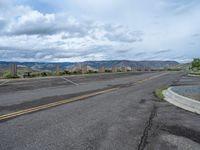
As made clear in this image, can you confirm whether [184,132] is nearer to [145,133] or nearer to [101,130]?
[145,133]

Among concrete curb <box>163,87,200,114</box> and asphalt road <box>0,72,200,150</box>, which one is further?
concrete curb <box>163,87,200,114</box>

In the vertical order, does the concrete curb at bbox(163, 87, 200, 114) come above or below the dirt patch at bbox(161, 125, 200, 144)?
above

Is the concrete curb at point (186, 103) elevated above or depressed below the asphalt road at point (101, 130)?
above

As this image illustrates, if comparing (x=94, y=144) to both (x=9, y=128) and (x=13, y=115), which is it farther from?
(x=13, y=115)

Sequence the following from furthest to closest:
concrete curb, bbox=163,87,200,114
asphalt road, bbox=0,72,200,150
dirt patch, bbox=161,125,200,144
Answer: concrete curb, bbox=163,87,200,114 < dirt patch, bbox=161,125,200,144 < asphalt road, bbox=0,72,200,150

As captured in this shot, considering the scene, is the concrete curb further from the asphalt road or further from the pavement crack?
the pavement crack

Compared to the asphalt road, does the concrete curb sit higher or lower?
higher

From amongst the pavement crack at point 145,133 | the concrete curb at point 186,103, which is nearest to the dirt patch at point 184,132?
the pavement crack at point 145,133

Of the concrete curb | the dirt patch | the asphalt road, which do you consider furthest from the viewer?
the concrete curb

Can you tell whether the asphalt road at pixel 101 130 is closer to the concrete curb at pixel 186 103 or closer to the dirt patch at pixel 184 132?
the dirt patch at pixel 184 132

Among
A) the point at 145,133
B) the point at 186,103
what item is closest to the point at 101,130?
the point at 145,133

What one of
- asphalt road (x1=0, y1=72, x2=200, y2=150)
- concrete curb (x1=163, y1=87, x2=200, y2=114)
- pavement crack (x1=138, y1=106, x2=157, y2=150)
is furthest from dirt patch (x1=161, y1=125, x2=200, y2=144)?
concrete curb (x1=163, y1=87, x2=200, y2=114)

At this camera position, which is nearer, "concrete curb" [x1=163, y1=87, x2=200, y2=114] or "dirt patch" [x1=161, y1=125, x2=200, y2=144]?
"dirt patch" [x1=161, y1=125, x2=200, y2=144]

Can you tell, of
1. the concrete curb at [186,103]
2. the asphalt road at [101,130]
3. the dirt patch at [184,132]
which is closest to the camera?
the asphalt road at [101,130]
